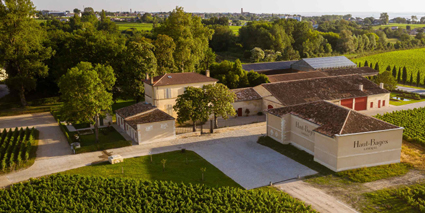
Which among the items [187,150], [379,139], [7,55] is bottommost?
[187,150]

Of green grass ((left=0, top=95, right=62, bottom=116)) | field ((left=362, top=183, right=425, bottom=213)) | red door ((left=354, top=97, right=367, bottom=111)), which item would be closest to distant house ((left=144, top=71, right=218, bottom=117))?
green grass ((left=0, top=95, right=62, bottom=116))

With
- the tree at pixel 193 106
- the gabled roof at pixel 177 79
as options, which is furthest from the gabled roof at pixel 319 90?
the tree at pixel 193 106

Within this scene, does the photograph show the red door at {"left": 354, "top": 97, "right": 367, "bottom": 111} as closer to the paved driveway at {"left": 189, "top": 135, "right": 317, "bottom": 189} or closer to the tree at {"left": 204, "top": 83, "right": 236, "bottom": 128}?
the paved driveway at {"left": 189, "top": 135, "right": 317, "bottom": 189}

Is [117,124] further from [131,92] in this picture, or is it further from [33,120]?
[33,120]

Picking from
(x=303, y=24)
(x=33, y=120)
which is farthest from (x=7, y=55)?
(x=303, y=24)

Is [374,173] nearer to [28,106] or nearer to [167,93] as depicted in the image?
[167,93]

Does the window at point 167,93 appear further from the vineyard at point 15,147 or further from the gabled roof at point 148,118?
the vineyard at point 15,147

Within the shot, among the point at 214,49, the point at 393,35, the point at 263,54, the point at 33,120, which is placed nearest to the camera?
the point at 33,120

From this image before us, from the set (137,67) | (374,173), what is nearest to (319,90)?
(374,173)
